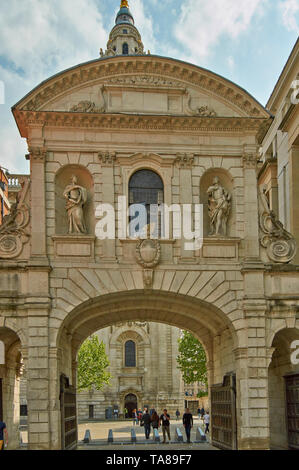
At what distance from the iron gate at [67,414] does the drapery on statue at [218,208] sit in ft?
26.3

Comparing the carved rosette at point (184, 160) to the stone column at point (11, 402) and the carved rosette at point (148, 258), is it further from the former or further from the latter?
the stone column at point (11, 402)

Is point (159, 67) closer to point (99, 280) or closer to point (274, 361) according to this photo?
point (99, 280)

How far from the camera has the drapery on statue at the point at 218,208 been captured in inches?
968

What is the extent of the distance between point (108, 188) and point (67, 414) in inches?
346

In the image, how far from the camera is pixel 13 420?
1064 inches

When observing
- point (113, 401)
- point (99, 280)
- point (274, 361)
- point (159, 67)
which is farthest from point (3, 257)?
point (113, 401)

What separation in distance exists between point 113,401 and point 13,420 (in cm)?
4077

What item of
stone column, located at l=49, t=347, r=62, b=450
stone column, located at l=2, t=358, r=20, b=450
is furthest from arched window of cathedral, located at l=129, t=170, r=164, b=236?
stone column, located at l=2, t=358, r=20, b=450

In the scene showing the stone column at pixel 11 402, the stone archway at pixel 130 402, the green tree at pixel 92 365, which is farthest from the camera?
the stone archway at pixel 130 402

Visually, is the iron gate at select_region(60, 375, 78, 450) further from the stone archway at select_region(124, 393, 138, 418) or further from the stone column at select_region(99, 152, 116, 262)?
the stone archway at select_region(124, 393, 138, 418)

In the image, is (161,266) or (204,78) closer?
(161,266)

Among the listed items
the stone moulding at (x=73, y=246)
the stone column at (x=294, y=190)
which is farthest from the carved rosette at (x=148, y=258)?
the stone column at (x=294, y=190)

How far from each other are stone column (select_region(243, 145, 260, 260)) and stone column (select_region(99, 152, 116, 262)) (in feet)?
16.7
